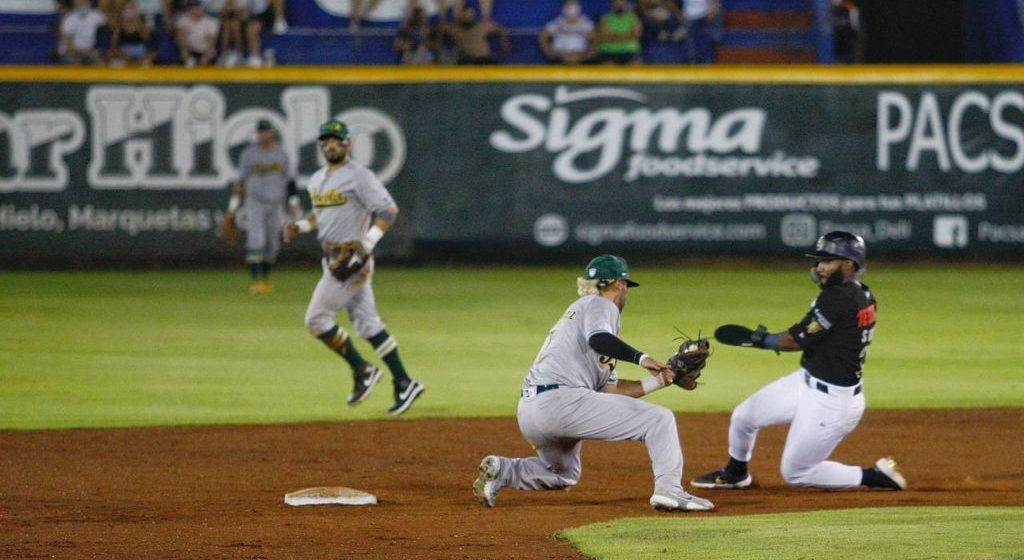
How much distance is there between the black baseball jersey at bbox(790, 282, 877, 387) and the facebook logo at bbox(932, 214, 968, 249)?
1381 centimetres

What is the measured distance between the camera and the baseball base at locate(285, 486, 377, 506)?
8.95 meters

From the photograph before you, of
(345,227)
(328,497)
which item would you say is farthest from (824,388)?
(345,227)

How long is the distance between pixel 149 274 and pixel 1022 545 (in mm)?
16541

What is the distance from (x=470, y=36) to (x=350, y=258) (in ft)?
40.4

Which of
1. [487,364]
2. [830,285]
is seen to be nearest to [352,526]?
[830,285]

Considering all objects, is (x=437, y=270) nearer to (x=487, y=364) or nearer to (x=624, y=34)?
(x=624, y=34)

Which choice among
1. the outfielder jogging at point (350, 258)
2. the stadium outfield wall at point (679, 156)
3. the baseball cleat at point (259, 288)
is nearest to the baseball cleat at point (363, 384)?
the outfielder jogging at point (350, 258)

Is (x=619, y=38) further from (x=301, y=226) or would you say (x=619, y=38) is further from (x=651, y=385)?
(x=651, y=385)

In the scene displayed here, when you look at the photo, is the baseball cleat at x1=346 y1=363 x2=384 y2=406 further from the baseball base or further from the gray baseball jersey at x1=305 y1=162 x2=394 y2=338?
the baseball base

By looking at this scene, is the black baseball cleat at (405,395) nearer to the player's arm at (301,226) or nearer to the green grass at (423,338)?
the green grass at (423,338)

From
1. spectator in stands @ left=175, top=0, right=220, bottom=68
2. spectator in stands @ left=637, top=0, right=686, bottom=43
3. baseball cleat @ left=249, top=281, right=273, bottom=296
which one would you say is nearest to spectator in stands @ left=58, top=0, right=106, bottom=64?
spectator in stands @ left=175, top=0, right=220, bottom=68

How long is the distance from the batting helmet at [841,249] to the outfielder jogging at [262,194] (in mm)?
10958

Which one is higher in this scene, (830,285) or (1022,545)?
(830,285)

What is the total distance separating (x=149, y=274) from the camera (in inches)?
874
